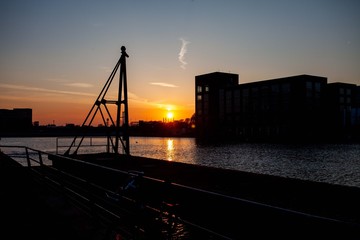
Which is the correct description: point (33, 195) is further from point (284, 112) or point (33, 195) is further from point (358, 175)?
point (284, 112)

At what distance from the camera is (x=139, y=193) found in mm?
3656

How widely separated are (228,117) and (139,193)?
109220 millimetres

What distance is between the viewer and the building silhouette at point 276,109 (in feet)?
302

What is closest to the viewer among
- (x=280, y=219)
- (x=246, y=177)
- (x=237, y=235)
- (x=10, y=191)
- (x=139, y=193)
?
(x=280, y=219)

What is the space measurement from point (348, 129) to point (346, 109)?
653cm

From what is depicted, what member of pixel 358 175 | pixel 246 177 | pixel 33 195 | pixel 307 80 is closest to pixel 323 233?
pixel 33 195

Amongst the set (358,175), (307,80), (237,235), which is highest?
(307,80)

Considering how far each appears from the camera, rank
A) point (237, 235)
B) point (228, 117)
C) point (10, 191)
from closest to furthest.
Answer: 1. point (237, 235)
2. point (10, 191)
3. point (228, 117)

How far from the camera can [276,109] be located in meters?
96.5

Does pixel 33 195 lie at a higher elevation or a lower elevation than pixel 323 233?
lower

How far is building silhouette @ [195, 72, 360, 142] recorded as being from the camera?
9200cm

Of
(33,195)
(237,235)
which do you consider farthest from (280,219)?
(33,195)

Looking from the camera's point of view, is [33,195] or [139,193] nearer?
[139,193]

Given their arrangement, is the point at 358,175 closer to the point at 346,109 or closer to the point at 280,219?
the point at 280,219
